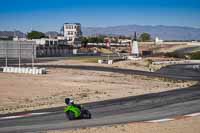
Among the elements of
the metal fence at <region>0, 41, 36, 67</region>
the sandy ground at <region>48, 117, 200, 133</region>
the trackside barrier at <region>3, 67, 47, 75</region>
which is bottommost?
the trackside barrier at <region>3, 67, 47, 75</region>

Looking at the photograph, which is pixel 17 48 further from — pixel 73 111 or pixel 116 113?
pixel 73 111

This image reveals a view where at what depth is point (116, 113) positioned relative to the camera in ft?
74.9

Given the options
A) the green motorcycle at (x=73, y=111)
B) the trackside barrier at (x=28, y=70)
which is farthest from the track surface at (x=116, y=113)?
the trackside barrier at (x=28, y=70)

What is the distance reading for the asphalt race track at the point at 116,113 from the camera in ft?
59.7

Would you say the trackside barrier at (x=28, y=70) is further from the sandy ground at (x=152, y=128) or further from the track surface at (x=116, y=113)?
the sandy ground at (x=152, y=128)

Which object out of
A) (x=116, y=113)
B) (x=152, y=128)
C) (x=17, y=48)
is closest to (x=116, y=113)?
(x=116, y=113)

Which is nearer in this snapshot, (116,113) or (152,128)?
(152,128)

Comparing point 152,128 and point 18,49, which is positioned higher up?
point 18,49

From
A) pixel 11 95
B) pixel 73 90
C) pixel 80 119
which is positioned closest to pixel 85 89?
pixel 73 90

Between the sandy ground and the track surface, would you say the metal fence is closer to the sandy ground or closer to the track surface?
the track surface

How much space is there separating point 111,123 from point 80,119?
168 centimetres

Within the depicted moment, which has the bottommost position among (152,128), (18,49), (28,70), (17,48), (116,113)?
(28,70)

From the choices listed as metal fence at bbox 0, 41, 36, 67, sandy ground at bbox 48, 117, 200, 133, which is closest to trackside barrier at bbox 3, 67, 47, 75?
metal fence at bbox 0, 41, 36, 67

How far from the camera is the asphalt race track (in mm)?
18188
